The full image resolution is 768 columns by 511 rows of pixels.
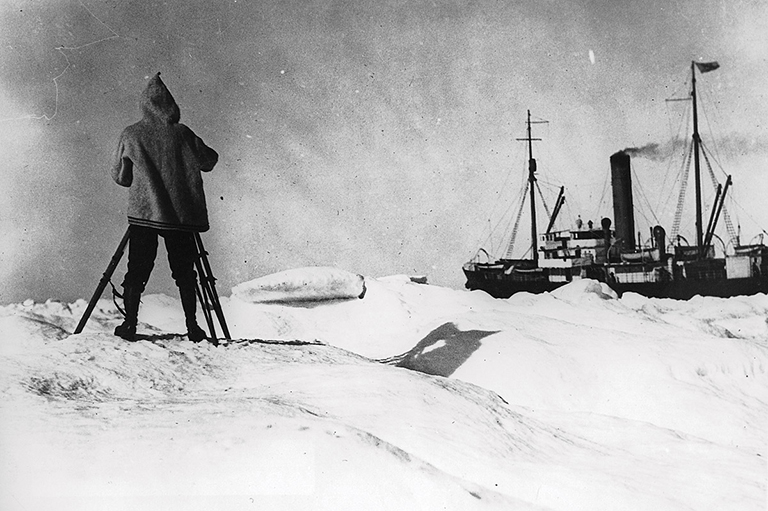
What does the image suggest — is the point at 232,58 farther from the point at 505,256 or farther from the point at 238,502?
the point at 238,502

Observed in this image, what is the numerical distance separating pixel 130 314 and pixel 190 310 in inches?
8.9

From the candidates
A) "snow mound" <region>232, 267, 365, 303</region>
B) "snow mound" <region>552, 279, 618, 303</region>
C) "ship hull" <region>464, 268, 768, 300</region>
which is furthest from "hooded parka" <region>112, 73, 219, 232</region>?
"snow mound" <region>552, 279, 618, 303</region>

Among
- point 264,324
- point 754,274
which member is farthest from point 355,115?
point 754,274

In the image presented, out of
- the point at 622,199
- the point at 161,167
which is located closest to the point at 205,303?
the point at 161,167

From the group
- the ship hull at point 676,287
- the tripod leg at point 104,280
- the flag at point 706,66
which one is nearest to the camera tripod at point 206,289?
the tripod leg at point 104,280

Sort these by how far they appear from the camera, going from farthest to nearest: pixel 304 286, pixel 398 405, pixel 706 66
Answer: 1. pixel 706 66
2. pixel 304 286
3. pixel 398 405

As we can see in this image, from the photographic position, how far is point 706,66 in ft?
9.40

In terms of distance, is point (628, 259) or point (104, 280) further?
point (628, 259)

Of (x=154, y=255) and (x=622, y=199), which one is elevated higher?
(x=622, y=199)

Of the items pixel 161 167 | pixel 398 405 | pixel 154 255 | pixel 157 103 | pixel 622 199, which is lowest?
pixel 398 405

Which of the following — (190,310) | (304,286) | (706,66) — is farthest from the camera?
(706,66)

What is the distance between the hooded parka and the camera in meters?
2.49

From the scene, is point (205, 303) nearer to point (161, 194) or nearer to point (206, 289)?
point (206, 289)

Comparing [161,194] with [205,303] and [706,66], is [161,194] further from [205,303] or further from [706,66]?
[706,66]
